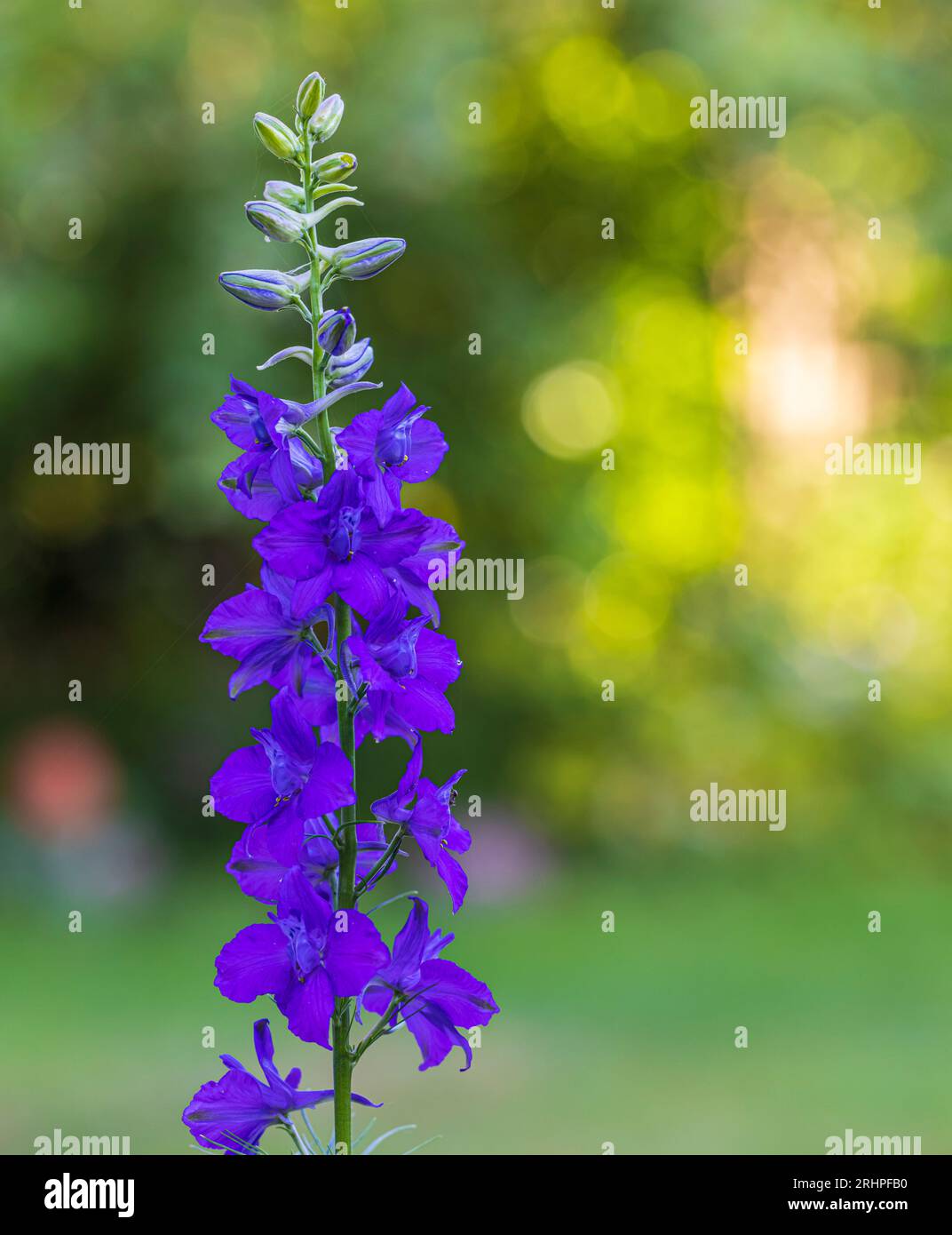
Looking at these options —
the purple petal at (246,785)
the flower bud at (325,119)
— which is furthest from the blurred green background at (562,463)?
the purple petal at (246,785)

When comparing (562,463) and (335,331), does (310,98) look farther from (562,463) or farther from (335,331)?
(562,463)

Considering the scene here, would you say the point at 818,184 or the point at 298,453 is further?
the point at 818,184

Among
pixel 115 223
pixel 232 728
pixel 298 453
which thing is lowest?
pixel 298 453

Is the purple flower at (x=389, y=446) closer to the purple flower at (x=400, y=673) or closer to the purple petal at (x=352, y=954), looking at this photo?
the purple flower at (x=400, y=673)

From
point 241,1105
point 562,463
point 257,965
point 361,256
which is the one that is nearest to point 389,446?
point 361,256

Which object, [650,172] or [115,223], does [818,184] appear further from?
[115,223]

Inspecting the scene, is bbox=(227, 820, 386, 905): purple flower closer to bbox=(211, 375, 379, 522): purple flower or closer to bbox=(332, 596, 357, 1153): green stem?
bbox=(332, 596, 357, 1153): green stem

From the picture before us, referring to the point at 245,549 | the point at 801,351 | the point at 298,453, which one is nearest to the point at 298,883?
the point at 298,453
